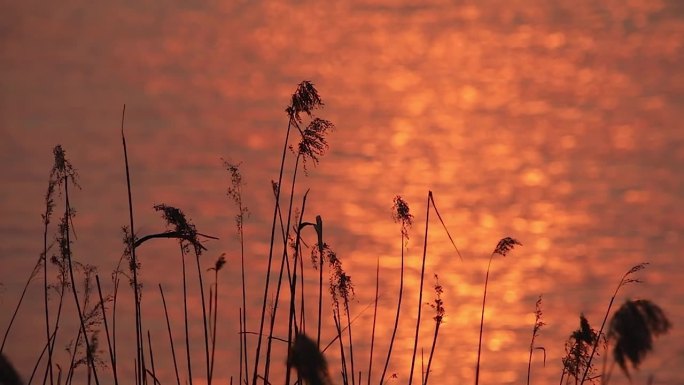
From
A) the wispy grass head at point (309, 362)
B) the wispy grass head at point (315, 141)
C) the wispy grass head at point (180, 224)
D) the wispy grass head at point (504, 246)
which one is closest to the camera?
the wispy grass head at point (309, 362)

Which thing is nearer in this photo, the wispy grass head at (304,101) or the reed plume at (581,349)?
the reed plume at (581,349)

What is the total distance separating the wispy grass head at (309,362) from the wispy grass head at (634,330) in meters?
0.89

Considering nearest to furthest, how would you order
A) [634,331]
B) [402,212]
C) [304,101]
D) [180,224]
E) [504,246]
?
[634,331] < [180,224] < [304,101] < [402,212] < [504,246]

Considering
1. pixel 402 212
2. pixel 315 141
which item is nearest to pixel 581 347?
pixel 402 212

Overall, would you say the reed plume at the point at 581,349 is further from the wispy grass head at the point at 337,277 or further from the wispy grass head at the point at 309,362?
the wispy grass head at the point at 309,362

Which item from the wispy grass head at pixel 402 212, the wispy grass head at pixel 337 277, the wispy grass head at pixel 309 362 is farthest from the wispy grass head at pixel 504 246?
the wispy grass head at pixel 309 362

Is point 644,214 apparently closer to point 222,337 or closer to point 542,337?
point 542,337

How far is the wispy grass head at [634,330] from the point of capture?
354 cm

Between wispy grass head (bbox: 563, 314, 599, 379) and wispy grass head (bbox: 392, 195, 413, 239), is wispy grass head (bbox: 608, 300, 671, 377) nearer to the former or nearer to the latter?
wispy grass head (bbox: 563, 314, 599, 379)

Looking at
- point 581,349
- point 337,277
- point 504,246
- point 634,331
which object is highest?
point 504,246

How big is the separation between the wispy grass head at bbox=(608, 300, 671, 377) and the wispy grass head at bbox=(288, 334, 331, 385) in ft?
2.91

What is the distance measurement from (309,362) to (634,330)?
0.96 m

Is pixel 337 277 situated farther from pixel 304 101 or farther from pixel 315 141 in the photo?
pixel 304 101

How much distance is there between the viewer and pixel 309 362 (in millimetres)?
3061
